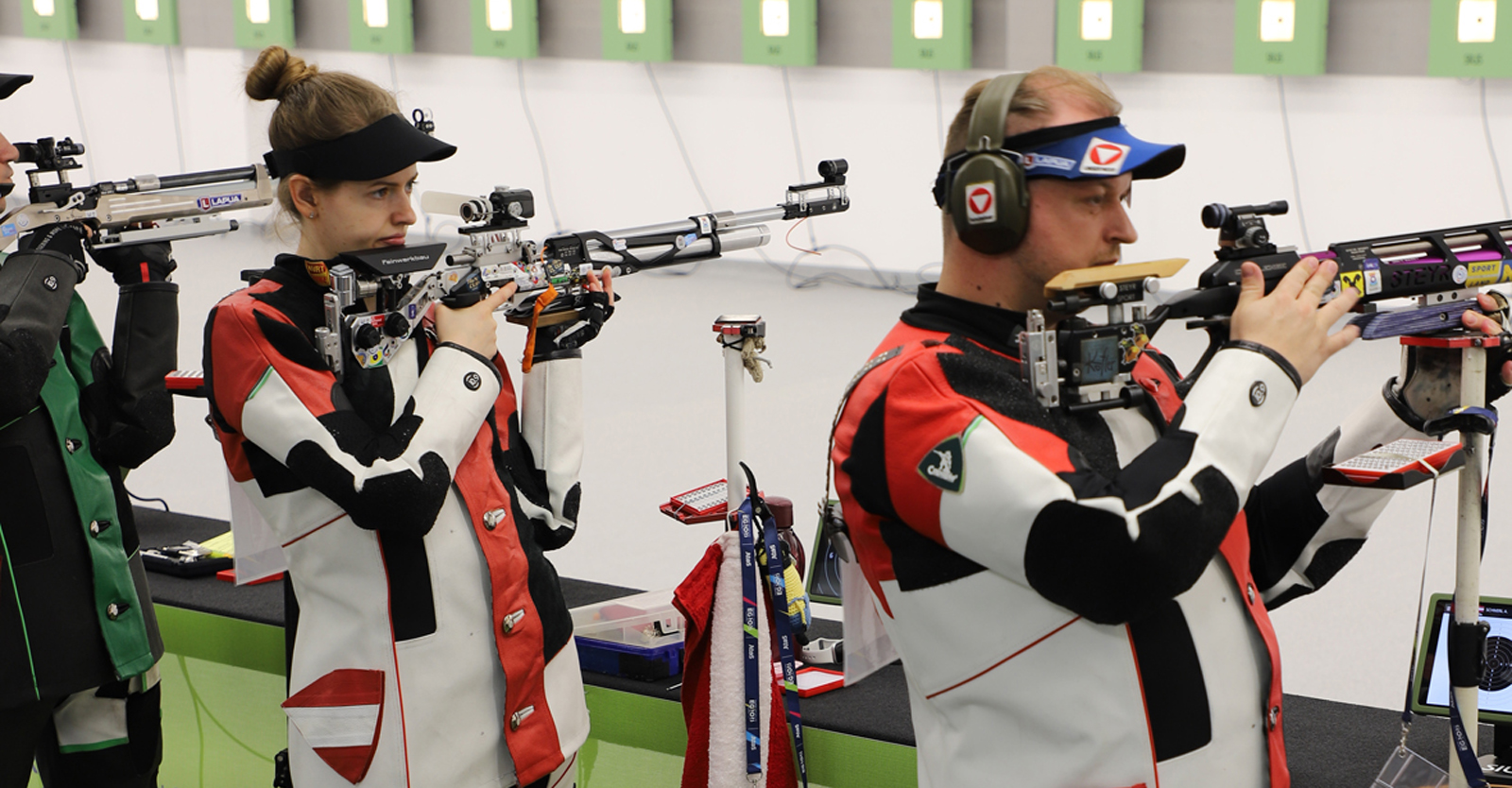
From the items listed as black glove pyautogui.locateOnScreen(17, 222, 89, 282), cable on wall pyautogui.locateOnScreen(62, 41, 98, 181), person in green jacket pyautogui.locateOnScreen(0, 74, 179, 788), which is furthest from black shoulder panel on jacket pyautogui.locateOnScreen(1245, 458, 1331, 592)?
cable on wall pyautogui.locateOnScreen(62, 41, 98, 181)

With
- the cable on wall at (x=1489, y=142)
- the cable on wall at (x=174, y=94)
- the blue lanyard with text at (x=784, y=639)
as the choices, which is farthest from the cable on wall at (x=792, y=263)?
the blue lanyard with text at (x=784, y=639)

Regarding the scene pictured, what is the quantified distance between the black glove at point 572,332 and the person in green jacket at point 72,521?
671 mm

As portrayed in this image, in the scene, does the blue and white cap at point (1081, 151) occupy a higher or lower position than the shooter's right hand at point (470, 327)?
higher

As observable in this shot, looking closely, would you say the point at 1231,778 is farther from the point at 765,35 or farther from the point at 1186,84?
the point at 765,35

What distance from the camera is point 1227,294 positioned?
131cm

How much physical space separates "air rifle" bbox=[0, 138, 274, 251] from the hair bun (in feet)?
1.94

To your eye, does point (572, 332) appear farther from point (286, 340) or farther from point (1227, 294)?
point (1227, 294)

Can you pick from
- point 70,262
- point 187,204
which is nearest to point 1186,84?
point 187,204

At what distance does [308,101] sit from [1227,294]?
3.76ft

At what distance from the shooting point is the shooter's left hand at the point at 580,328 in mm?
1970

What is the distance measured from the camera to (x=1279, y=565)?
144cm

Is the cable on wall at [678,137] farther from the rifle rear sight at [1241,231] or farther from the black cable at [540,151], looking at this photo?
the rifle rear sight at [1241,231]

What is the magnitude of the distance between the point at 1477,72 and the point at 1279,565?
4.15 meters

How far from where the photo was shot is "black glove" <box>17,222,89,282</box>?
2.18 meters
